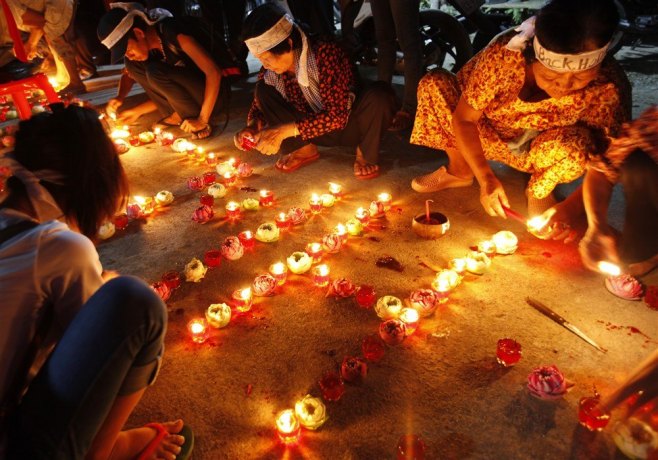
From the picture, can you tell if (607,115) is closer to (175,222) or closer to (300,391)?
(300,391)

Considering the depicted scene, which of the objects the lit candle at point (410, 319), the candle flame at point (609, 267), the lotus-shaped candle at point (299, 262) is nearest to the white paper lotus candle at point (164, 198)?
the lotus-shaped candle at point (299, 262)

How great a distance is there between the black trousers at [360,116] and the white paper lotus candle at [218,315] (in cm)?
178

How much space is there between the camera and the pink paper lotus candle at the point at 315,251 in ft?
8.79

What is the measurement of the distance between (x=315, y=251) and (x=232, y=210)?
0.84 metres

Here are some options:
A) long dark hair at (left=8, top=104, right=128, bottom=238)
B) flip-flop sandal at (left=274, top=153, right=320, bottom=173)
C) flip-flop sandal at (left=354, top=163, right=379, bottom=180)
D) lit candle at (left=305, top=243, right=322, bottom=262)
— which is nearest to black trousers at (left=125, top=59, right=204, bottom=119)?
flip-flop sandal at (left=274, top=153, right=320, bottom=173)

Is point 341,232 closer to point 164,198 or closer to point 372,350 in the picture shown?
point 372,350

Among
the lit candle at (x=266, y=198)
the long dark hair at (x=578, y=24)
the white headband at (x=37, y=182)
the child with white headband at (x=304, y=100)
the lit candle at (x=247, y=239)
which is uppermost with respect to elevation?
the long dark hair at (x=578, y=24)

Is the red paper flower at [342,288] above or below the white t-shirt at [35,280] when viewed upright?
below

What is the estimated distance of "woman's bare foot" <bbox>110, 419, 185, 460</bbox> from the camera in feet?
5.15

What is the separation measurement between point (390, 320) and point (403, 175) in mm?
1837

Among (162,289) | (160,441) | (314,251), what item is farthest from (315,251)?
(160,441)

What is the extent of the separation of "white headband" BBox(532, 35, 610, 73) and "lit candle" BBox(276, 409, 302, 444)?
2.00m

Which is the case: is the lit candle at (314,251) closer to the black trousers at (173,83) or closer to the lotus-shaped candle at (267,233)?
the lotus-shaped candle at (267,233)

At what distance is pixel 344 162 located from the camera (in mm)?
3969
